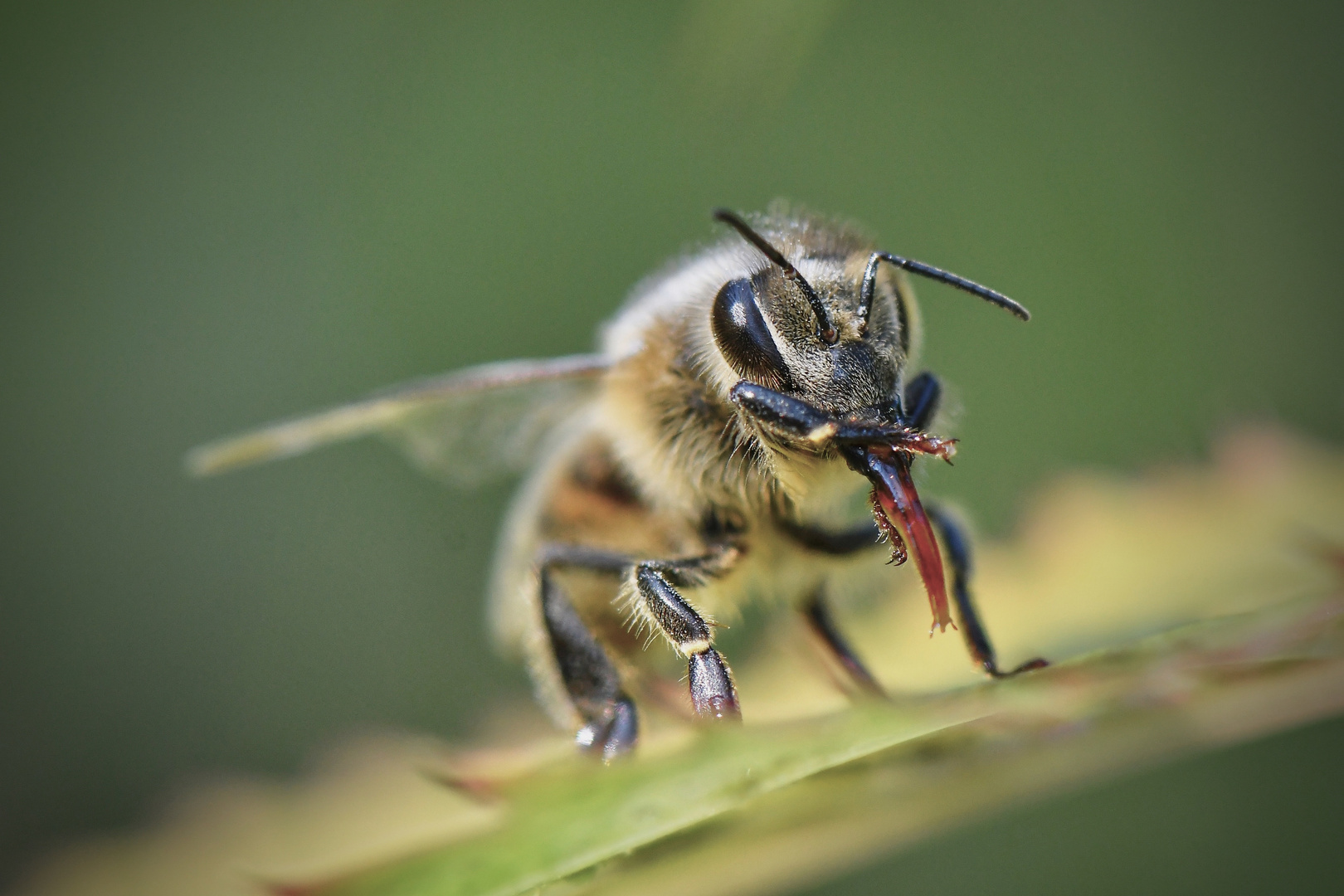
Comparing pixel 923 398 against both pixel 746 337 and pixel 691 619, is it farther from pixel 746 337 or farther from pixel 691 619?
pixel 691 619

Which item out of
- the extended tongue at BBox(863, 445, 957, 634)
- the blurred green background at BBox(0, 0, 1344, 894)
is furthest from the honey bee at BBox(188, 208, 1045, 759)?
the blurred green background at BBox(0, 0, 1344, 894)

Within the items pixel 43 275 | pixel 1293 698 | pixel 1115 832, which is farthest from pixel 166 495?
pixel 1293 698

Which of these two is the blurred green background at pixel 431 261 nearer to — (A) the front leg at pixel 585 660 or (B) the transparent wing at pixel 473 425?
(B) the transparent wing at pixel 473 425

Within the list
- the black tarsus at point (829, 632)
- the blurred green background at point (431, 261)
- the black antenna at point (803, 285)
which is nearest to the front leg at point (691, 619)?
the black tarsus at point (829, 632)

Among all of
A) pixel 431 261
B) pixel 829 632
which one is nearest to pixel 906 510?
pixel 829 632

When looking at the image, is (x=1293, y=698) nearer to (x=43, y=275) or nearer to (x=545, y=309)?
(x=545, y=309)

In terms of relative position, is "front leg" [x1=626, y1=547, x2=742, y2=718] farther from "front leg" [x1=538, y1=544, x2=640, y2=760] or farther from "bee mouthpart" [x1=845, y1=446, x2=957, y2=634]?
"bee mouthpart" [x1=845, y1=446, x2=957, y2=634]
